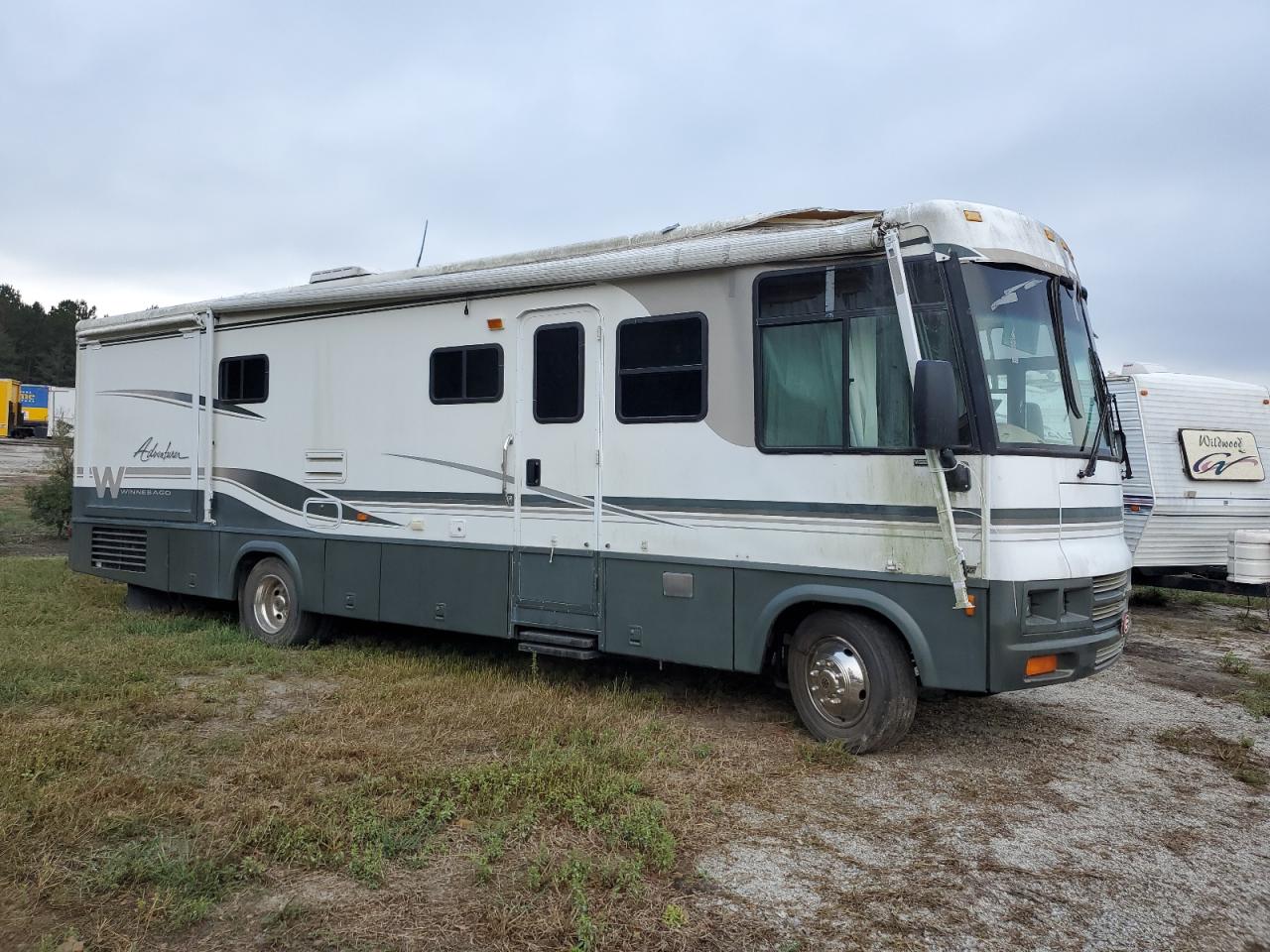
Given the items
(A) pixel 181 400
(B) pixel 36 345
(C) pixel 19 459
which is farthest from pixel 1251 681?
(B) pixel 36 345

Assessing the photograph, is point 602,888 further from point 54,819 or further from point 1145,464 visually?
point 1145,464

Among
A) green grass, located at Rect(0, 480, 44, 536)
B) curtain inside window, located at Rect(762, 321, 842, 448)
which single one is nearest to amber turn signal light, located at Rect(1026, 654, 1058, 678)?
curtain inside window, located at Rect(762, 321, 842, 448)

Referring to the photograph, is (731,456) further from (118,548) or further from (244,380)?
(118,548)

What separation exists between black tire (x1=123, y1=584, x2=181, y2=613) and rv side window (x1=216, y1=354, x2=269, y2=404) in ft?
7.76

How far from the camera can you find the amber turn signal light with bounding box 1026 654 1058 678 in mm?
5145

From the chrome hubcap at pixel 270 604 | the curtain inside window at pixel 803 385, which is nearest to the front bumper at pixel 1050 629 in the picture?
the curtain inside window at pixel 803 385

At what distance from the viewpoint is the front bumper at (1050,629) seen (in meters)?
5.07

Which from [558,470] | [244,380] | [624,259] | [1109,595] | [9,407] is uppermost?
[9,407]

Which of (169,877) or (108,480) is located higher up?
(108,480)

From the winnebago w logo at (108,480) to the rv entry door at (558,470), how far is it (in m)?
4.96

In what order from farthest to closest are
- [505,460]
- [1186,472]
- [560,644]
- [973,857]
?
[1186,472], [505,460], [560,644], [973,857]

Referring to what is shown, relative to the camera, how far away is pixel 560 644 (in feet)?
21.6

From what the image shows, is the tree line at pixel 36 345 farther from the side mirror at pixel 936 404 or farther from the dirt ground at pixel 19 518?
the side mirror at pixel 936 404

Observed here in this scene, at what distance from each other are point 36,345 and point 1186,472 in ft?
243
